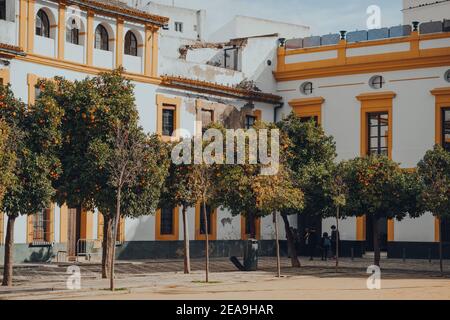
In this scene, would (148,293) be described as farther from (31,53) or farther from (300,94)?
(300,94)

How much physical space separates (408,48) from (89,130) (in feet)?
63.7

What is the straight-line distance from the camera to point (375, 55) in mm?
43250

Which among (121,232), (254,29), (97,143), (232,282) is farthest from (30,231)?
(254,29)

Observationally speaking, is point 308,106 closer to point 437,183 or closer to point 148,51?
point 148,51

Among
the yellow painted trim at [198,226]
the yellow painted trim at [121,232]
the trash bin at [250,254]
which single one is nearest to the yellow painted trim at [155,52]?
the yellow painted trim at [198,226]

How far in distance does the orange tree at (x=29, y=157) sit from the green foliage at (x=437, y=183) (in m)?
12.8

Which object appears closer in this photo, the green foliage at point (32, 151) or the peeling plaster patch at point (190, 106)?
the green foliage at point (32, 151)

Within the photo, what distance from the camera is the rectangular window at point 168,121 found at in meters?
40.6

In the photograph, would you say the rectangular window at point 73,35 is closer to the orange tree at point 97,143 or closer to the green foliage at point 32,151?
the orange tree at point 97,143

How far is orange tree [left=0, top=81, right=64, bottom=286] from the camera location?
24.9 meters

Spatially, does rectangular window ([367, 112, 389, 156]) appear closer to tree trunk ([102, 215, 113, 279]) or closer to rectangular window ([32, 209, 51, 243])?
rectangular window ([32, 209, 51, 243])

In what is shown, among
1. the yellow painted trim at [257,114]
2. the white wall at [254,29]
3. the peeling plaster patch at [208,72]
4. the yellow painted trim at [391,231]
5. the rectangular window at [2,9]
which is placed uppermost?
the white wall at [254,29]

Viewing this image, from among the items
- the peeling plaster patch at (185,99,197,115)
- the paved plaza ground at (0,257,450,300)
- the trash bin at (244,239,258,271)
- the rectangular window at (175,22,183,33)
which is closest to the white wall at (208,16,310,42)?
the rectangular window at (175,22,183,33)
